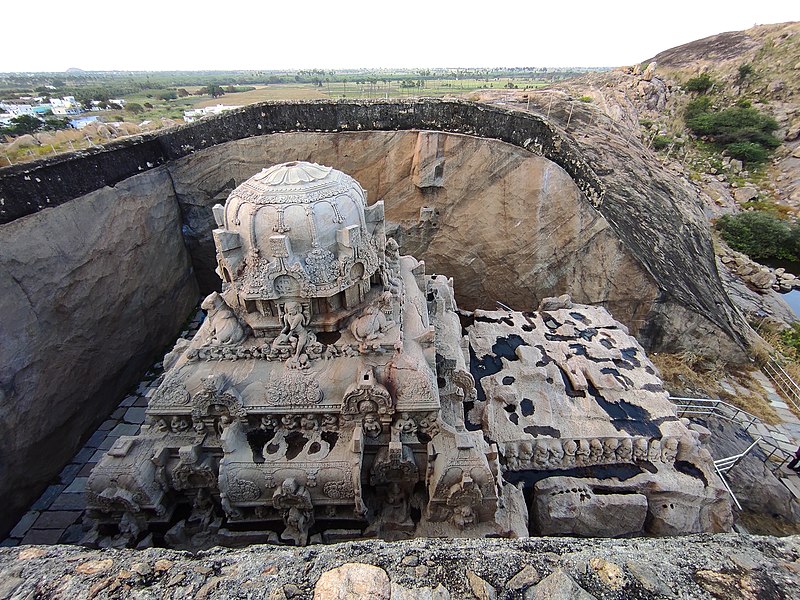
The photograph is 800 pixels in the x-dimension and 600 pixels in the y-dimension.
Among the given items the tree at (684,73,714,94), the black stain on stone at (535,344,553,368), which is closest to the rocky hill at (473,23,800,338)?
the tree at (684,73,714,94)

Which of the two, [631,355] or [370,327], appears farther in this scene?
[631,355]

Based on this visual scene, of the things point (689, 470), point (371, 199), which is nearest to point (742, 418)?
point (689, 470)

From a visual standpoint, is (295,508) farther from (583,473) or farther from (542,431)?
(583,473)

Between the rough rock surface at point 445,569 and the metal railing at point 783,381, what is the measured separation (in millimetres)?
12345

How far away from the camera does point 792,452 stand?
10.7 m

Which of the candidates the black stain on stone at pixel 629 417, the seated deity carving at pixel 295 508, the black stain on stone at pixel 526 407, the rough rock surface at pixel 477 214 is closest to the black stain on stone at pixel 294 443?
the seated deity carving at pixel 295 508

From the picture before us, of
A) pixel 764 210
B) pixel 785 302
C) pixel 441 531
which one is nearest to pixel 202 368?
pixel 441 531

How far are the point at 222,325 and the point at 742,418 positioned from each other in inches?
553

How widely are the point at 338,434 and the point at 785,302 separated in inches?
853

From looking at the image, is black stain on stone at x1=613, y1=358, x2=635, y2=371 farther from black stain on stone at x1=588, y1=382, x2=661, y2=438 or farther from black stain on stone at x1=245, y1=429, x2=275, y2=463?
black stain on stone at x1=245, y1=429, x2=275, y2=463

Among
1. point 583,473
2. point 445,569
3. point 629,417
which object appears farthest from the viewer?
point 629,417

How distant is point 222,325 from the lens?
7.56m

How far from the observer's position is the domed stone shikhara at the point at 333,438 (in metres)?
6.81

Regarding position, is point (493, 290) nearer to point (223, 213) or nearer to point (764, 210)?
point (223, 213)
